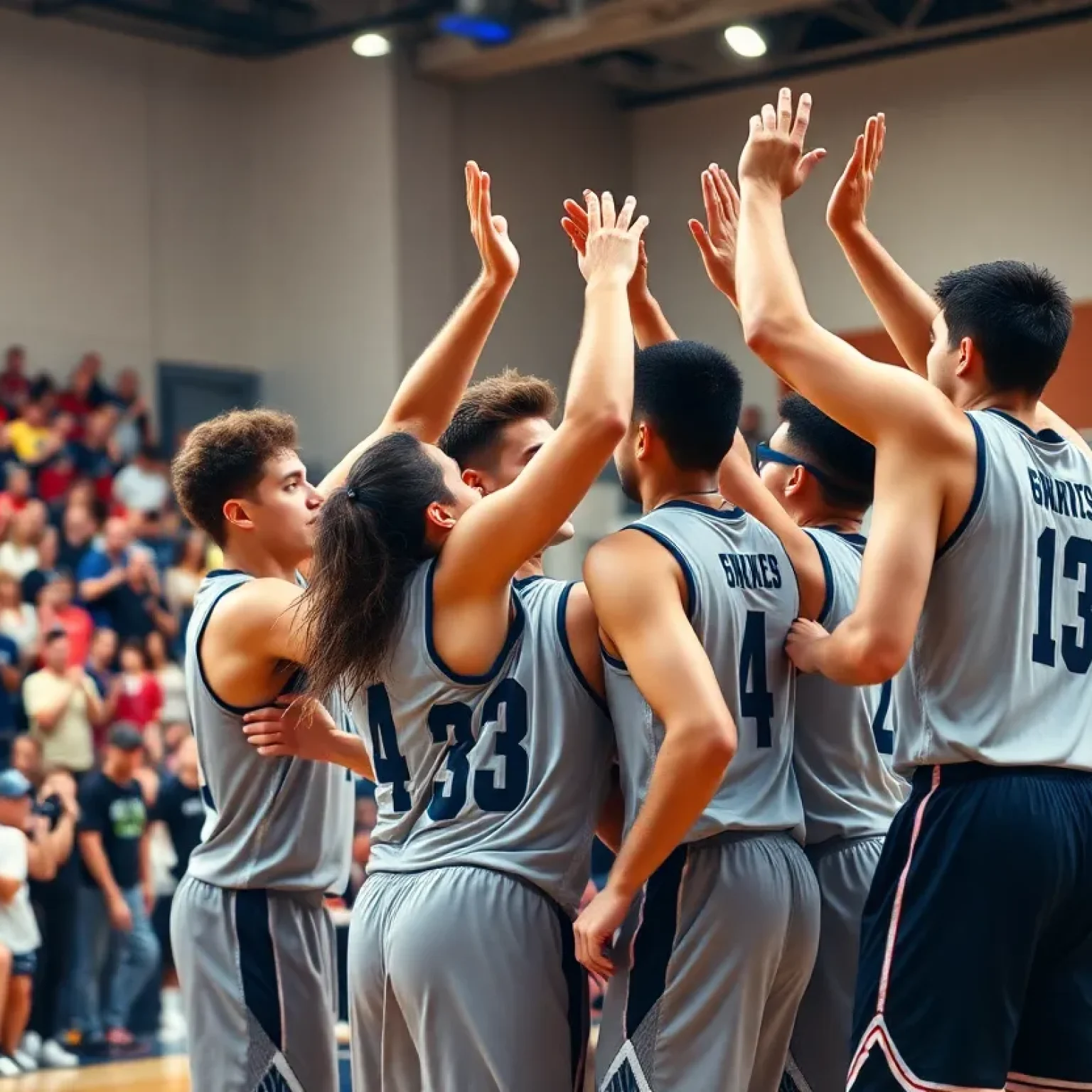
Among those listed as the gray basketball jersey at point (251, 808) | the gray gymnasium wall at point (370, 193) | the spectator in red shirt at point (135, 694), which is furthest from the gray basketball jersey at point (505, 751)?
the gray gymnasium wall at point (370, 193)

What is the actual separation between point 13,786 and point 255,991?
6.71 metres

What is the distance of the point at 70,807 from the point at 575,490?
27.5 ft

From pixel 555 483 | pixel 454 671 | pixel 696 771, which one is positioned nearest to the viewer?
pixel 696 771

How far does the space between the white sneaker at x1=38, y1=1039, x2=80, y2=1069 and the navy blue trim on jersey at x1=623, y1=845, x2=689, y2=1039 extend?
25.7 feet

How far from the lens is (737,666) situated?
141 inches

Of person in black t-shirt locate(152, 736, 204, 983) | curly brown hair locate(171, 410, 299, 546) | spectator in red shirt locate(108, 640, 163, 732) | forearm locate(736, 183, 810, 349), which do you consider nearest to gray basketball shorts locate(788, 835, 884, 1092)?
forearm locate(736, 183, 810, 349)

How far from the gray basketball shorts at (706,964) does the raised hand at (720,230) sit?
1371 millimetres

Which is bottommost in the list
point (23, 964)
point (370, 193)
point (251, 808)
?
point (23, 964)

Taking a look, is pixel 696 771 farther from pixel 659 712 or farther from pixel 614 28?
pixel 614 28

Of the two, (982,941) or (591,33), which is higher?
(591,33)

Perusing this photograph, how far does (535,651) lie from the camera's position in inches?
141

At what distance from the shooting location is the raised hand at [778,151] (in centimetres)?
386

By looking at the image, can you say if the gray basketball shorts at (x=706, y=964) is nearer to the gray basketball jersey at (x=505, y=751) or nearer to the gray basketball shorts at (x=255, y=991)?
the gray basketball jersey at (x=505, y=751)

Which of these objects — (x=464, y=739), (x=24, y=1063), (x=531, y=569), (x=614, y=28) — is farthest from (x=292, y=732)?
(x=614, y=28)
